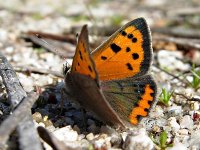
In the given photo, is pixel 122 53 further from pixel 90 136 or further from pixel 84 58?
pixel 90 136

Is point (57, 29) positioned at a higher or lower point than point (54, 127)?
higher

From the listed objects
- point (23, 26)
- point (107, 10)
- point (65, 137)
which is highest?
point (107, 10)

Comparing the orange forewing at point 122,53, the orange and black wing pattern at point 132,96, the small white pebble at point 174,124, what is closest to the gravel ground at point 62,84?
the small white pebble at point 174,124

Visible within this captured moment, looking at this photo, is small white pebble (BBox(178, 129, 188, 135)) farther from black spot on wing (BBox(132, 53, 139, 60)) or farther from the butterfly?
black spot on wing (BBox(132, 53, 139, 60))

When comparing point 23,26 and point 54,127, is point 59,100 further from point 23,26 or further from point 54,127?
point 23,26

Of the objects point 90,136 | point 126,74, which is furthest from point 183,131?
point 90,136

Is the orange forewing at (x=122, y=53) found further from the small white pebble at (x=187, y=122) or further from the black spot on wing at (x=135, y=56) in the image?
the small white pebble at (x=187, y=122)

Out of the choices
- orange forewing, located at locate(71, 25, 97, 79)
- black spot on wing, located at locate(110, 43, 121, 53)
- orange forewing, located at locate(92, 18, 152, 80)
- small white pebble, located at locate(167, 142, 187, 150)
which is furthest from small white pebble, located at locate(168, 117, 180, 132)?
orange forewing, located at locate(71, 25, 97, 79)

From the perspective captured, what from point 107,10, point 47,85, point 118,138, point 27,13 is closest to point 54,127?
point 118,138
